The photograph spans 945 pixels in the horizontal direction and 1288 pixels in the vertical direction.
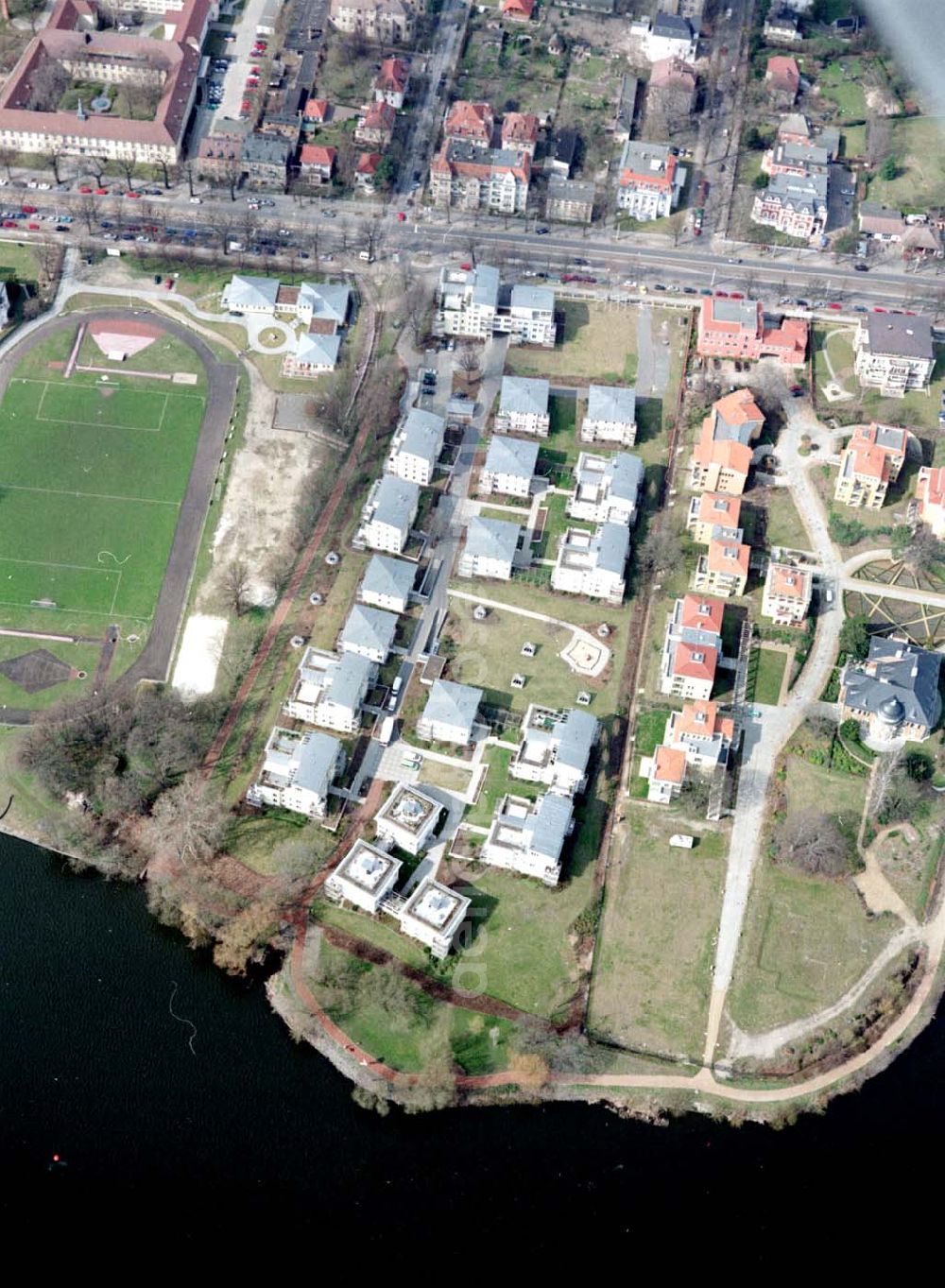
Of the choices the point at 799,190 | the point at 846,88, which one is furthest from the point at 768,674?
the point at 846,88

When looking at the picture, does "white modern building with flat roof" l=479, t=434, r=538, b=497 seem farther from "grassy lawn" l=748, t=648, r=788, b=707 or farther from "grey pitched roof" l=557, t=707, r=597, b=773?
"grassy lawn" l=748, t=648, r=788, b=707

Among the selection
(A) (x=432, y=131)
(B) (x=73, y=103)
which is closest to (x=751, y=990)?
(A) (x=432, y=131)

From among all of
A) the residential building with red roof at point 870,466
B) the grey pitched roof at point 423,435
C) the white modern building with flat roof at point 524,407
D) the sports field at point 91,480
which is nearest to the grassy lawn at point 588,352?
the white modern building with flat roof at point 524,407

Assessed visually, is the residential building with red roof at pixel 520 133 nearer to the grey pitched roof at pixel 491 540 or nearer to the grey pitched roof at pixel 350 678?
the grey pitched roof at pixel 491 540

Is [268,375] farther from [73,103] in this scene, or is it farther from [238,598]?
[73,103]

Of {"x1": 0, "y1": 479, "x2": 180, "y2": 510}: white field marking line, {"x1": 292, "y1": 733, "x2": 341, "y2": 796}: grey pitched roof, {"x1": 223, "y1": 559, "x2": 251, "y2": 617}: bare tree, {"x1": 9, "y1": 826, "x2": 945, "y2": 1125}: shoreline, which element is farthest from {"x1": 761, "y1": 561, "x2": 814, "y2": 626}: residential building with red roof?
{"x1": 0, "y1": 479, "x2": 180, "y2": 510}: white field marking line

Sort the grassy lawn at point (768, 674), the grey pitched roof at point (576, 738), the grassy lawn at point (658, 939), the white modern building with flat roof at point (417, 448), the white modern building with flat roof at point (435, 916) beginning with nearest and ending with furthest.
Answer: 1. the grassy lawn at point (658, 939)
2. the white modern building with flat roof at point (435, 916)
3. the grey pitched roof at point (576, 738)
4. the grassy lawn at point (768, 674)
5. the white modern building with flat roof at point (417, 448)
